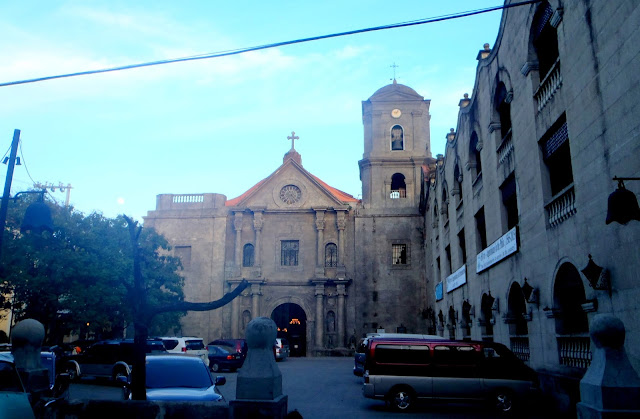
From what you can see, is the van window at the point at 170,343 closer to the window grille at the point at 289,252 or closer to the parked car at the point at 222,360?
the parked car at the point at 222,360

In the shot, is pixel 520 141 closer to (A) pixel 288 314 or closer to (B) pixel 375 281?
(B) pixel 375 281

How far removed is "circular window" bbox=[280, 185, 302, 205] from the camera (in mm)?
40500

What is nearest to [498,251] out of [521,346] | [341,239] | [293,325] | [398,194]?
[521,346]

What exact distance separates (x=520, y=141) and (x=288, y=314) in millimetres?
28090

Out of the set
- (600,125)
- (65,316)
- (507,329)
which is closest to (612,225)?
(600,125)

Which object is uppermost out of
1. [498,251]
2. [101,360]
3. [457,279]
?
[498,251]

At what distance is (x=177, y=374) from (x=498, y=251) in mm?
10881

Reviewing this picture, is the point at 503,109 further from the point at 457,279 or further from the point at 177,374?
the point at 177,374

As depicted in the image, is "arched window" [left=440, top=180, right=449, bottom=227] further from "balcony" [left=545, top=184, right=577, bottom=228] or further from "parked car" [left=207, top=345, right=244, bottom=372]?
"balcony" [left=545, top=184, right=577, bottom=228]

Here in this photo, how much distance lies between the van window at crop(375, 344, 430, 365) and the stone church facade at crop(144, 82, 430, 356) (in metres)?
23.4

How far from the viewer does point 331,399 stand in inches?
634

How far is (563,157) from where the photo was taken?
12.8 m

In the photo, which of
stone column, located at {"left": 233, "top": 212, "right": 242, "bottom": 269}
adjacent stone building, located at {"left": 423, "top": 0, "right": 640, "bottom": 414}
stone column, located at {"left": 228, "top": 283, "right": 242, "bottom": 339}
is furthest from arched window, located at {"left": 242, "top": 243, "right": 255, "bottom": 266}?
adjacent stone building, located at {"left": 423, "top": 0, "right": 640, "bottom": 414}

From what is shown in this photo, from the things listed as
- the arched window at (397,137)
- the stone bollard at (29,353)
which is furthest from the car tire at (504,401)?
the arched window at (397,137)
